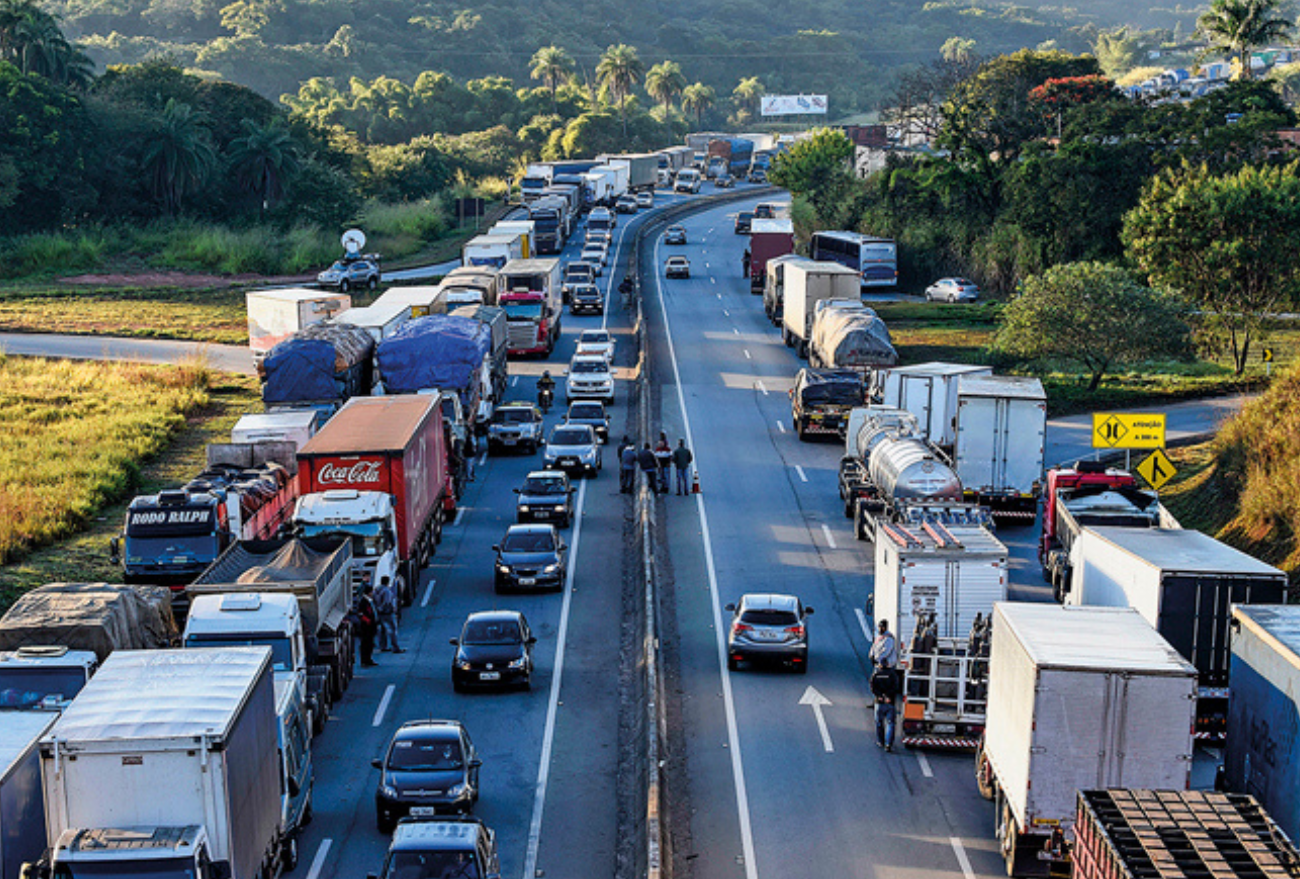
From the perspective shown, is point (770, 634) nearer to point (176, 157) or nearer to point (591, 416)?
point (591, 416)

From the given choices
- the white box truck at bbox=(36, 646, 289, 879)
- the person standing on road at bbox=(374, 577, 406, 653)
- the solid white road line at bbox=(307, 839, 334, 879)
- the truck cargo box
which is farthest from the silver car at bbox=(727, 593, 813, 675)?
the white box truck at bbox=(36, 646, 289, 879)

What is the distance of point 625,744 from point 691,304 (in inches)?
2065

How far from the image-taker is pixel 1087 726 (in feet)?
57.5

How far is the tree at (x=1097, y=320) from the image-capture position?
161ft

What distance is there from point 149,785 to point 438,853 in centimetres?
337

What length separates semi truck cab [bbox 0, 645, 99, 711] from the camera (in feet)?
65.8

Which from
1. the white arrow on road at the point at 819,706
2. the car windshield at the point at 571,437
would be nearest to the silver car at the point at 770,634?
the white arrow on road at the point at 819,706

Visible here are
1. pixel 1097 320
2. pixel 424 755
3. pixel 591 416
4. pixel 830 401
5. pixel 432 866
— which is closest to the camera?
pixel 432 866

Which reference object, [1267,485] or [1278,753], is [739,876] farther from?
[1267,485]

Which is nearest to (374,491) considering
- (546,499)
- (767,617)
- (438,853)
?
(546,499)

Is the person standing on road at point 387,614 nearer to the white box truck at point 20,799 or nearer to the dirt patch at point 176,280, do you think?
the white box truck at point 20,799

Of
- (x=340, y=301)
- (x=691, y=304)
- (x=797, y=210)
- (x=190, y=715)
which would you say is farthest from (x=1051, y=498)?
(x=797, y=210)

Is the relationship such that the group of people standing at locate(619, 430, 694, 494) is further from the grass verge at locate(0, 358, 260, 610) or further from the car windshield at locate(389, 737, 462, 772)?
the car windshield at locate(389, 737, 462, 772)

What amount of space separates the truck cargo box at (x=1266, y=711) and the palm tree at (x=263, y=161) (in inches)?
3615
